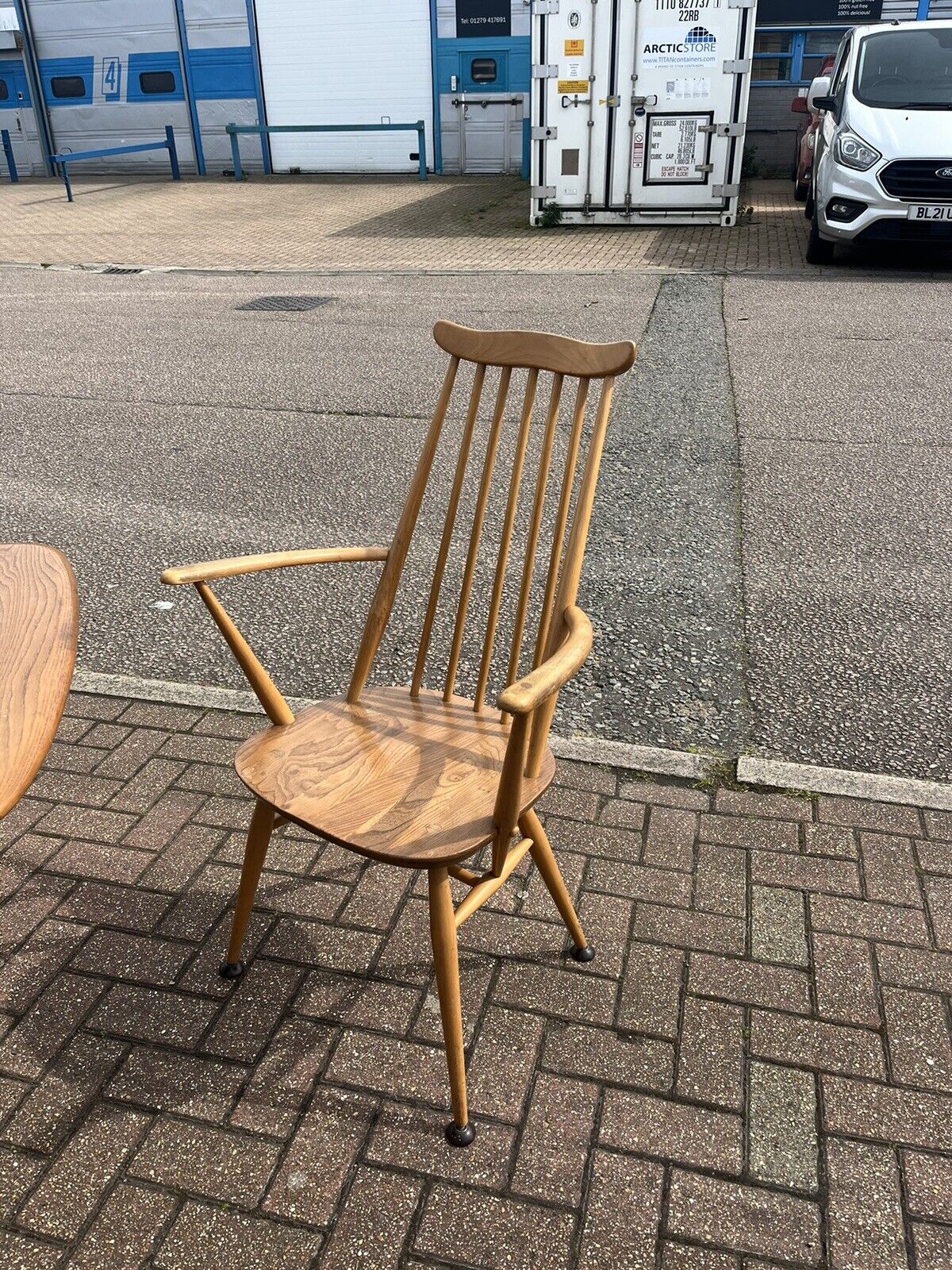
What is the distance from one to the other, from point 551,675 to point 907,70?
10364 millimetres

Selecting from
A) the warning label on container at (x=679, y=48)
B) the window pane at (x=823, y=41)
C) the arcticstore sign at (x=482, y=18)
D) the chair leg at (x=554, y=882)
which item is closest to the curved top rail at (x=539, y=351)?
the chair leg at (x=554, y=882)

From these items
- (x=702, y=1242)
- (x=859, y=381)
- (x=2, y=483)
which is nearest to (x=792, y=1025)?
(x=702, y=1242)

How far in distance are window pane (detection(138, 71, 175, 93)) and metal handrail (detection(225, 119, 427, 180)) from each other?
1285 millimetres

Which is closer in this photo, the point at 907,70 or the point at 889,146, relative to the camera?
the point at 889,146

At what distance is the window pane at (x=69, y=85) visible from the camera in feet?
61.8

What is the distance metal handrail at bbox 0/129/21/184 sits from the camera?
61.3 feet

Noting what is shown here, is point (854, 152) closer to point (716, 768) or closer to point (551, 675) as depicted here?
point (716, 768)

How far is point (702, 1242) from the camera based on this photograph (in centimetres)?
179

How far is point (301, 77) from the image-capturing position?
17.7 metres

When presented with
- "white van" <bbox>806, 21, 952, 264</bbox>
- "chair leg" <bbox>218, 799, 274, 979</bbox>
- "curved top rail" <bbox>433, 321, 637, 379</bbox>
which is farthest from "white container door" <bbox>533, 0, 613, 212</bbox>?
"chair leg" <bbox>218, 799, 274, 979</bbox>

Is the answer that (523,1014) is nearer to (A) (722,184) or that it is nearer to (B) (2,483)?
(B) (2,483)

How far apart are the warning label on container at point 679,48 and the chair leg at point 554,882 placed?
10.9 metres

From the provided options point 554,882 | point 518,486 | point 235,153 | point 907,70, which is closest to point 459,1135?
point 554,882

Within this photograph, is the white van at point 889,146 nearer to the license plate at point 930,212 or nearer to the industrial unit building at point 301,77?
the license plate at point 930,212
